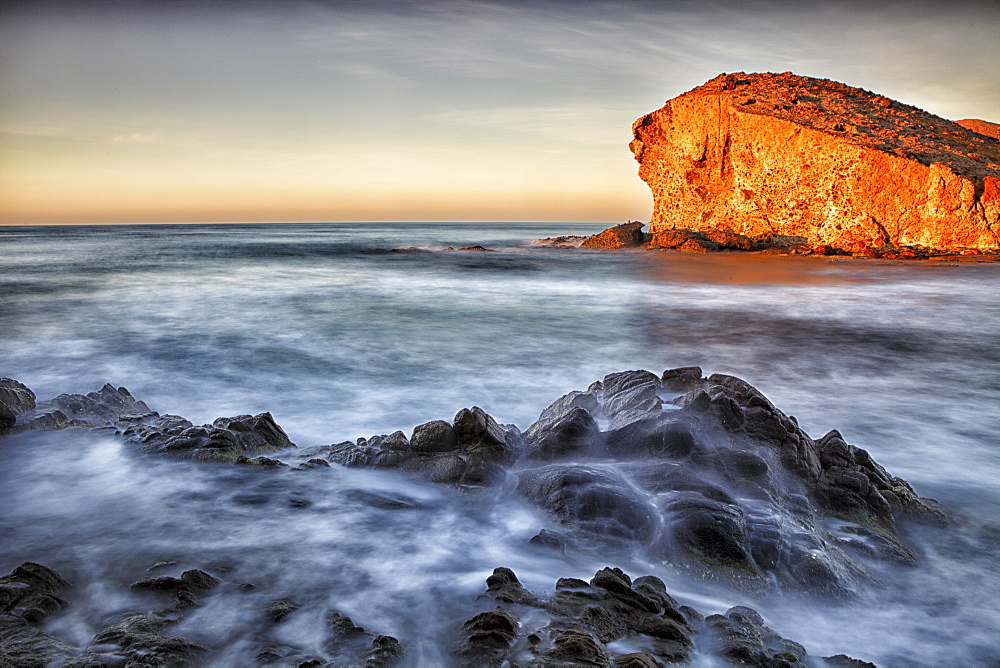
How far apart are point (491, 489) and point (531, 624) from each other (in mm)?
1363

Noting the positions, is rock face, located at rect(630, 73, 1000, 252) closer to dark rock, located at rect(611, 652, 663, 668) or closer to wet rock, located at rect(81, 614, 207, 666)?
dark rock, located at rect(611, 652, 663, 668)

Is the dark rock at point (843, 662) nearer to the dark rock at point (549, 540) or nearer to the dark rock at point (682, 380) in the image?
the dark rock at point (549, 540)

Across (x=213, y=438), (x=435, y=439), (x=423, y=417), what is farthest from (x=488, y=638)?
(x=423, y=417)

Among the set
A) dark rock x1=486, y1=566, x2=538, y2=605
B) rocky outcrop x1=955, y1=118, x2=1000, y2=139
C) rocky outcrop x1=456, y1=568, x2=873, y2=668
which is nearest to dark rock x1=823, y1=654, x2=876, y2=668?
rocky outcrop x1=456, y1=568, x2=873, y2=668

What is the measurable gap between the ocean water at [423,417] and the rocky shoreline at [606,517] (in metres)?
0.09

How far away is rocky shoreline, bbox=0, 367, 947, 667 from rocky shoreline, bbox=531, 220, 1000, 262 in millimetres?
20986

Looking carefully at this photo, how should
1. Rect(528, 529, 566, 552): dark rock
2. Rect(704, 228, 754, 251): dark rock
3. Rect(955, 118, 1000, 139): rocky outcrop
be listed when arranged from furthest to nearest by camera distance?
Rect(955, 118, 1000, 139): rocky outcrop, Rect(704, 228, 754, 251): dark rock, Rect(528, 529, 566, 552): dark rock

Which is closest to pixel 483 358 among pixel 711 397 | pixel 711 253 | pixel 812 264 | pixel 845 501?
pixel 711 397

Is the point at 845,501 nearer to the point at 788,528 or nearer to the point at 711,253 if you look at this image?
the point at 788,528

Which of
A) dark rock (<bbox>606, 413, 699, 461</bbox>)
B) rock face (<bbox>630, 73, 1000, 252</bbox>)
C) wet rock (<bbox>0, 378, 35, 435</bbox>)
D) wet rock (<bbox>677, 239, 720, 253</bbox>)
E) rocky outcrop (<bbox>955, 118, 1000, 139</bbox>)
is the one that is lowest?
wet rock (<bbox>0, 378, 35, 435</bbox>)

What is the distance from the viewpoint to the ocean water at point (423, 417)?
8.02 feet

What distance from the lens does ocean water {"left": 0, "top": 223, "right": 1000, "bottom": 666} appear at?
245 centimetres

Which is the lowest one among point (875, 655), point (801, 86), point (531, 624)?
point (875, 655)

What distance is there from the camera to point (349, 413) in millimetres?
5383
